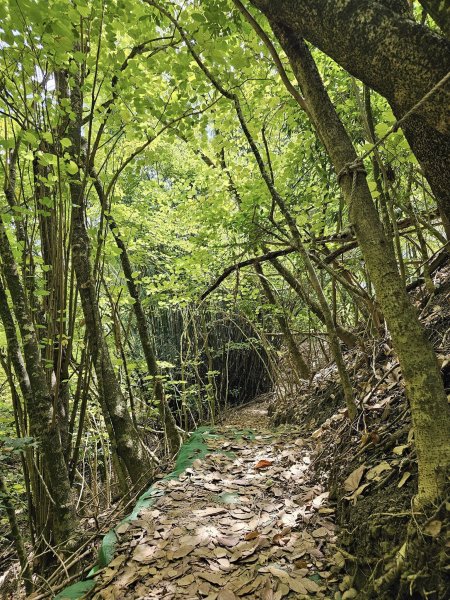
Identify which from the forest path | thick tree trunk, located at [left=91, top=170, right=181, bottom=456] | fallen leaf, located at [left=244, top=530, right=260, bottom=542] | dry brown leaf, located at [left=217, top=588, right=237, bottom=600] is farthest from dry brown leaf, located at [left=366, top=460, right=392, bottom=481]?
thick tree trunk, located at [left=91, top=170, right=181, bottom=456]

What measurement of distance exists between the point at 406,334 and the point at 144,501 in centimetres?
172

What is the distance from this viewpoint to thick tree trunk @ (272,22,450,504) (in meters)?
1.19

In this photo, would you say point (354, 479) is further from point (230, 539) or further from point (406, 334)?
A: point (406, 334)

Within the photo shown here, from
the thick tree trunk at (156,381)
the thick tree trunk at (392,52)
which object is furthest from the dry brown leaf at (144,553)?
the thick tree trunk at (156,381)

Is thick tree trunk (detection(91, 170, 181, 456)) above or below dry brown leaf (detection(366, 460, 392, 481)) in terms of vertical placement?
above

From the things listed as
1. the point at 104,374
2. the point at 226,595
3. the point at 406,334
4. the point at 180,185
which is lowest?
the point at 226,595

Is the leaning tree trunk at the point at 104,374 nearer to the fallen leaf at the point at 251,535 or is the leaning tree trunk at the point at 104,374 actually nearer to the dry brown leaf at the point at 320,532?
the fallen leaf at the point at 251,535

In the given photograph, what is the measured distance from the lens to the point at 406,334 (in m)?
1.22

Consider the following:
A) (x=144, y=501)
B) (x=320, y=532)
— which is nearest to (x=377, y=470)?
(x=320, y=532)

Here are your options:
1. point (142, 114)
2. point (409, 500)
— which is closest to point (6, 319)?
point (142, 114)

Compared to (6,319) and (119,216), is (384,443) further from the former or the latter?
(119,216)

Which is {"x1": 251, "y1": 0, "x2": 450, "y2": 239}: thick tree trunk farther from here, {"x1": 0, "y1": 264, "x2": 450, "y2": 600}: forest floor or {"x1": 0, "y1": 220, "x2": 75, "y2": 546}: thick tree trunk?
{"x1": 0, "y1": 220, "x2": 75, "y2": 546}: thick tree trunk

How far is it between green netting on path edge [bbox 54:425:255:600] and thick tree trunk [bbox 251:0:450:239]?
6.85ft

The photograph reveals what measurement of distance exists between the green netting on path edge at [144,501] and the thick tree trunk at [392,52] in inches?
82.2
